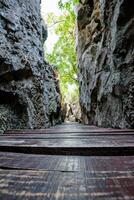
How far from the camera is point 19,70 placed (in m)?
3.94

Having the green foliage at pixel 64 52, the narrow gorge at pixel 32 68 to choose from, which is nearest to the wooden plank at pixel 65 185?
the narrow gorge at pixel 32 68

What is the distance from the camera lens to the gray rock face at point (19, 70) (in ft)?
11.8

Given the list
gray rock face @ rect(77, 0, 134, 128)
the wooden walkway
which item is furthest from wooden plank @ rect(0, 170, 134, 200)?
gray rock face @ rect(77, 0, 134, 128)

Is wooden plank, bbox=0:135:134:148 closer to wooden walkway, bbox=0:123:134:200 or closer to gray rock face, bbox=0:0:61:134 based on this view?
wooden walkway, bbox=0:123:134:200

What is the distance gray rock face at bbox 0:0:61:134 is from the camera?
361cm

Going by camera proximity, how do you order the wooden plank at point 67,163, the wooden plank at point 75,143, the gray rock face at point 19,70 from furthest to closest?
the gray rock face at point 19,70 → the wooden plank at point 75,143 → the wooden plank at point 67,163

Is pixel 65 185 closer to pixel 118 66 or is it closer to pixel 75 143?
pixel 75 143

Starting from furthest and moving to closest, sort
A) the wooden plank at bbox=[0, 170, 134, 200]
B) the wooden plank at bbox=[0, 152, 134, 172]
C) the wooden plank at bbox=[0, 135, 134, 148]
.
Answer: the wooden plank at bbox=[0, 135, 134, 148] → the wooden plank at bbox=[0, 152, 134, 172] → the wooden plank at bbox=[0, 170, 134, 200]

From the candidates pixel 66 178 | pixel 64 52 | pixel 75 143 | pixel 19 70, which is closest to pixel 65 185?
pixel 66 178

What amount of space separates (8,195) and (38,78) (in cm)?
421

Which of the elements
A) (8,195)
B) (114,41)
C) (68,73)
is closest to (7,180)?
(8,195)

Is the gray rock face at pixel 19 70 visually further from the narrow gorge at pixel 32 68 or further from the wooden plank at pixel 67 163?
the wooden plank at pixel 67 163

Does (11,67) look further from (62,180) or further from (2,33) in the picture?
(62,180)

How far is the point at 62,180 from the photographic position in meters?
0.87
